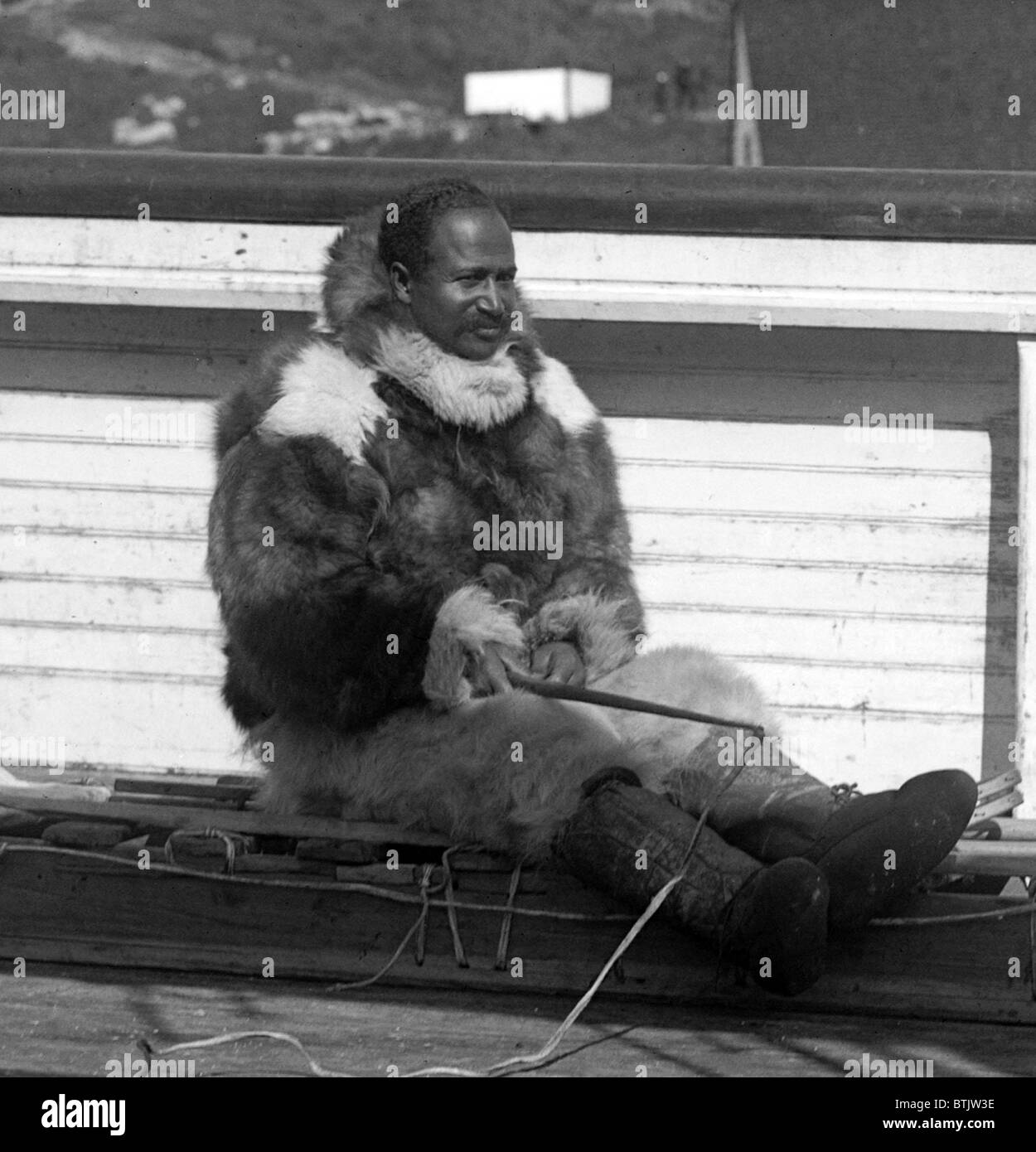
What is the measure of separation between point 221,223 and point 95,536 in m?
1.09

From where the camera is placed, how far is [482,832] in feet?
12.5

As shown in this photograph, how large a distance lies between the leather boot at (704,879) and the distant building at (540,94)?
26383 mm

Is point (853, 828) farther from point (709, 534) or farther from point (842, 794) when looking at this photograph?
point (709, 534)

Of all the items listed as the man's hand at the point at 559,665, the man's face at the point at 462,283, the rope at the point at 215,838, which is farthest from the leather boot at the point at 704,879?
the man's face at the point at 462,283

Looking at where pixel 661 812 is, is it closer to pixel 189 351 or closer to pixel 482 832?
pixel 482 832

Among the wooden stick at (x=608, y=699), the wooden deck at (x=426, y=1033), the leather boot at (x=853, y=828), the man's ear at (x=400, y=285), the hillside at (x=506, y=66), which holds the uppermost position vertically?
the hillside at (x=506, y=66)

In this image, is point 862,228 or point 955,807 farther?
point 862,228

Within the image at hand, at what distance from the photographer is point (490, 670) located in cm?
384

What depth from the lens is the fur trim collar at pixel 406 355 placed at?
161 inches

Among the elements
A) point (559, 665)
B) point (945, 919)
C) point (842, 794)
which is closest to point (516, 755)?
point (559, 665)

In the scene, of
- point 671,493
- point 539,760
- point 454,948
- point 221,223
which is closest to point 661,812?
point 539,760

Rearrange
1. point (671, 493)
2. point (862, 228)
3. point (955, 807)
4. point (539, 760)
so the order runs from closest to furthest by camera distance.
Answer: point (955, 807), point (539, 760), point (862, 228), point (671, 493)

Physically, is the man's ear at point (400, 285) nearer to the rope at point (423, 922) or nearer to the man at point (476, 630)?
the man at point (476, 630)

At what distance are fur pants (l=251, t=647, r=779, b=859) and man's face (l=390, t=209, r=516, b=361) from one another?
0.85 m
